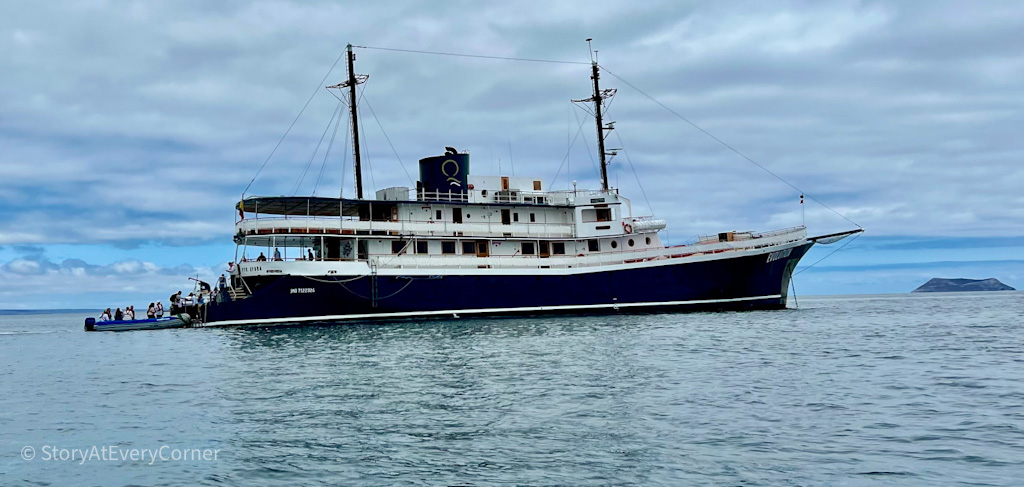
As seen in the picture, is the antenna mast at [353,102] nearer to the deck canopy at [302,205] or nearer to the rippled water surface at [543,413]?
the deck canopy at [302,205]

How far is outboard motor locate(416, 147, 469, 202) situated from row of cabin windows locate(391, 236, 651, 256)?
8.68 ft

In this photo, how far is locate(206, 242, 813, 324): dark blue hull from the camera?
37250 mm

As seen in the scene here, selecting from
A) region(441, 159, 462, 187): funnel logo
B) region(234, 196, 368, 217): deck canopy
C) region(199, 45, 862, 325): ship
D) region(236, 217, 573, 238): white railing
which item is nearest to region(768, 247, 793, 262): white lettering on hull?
region(199, 45, 862, 325): ship

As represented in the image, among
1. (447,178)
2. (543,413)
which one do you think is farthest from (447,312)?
(543,413)

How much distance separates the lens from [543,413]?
13172 mm

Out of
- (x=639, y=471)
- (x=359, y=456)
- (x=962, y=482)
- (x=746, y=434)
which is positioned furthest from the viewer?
(x=746, y=434)

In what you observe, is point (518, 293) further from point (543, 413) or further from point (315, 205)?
point (543, 413)

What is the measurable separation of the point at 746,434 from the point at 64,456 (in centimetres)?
998

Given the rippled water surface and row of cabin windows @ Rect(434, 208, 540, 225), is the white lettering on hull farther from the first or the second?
the rippled water surface

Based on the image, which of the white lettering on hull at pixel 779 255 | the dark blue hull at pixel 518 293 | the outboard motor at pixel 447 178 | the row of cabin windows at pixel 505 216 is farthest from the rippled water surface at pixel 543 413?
the outboard motor at pixel 447 178

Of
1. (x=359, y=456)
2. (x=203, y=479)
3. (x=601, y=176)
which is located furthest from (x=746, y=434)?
(x=601, y=176)

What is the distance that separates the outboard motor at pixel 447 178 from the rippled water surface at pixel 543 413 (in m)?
17.7

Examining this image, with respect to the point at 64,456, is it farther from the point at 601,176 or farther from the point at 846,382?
the point at 601,176

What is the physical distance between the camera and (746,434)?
36.8ft
